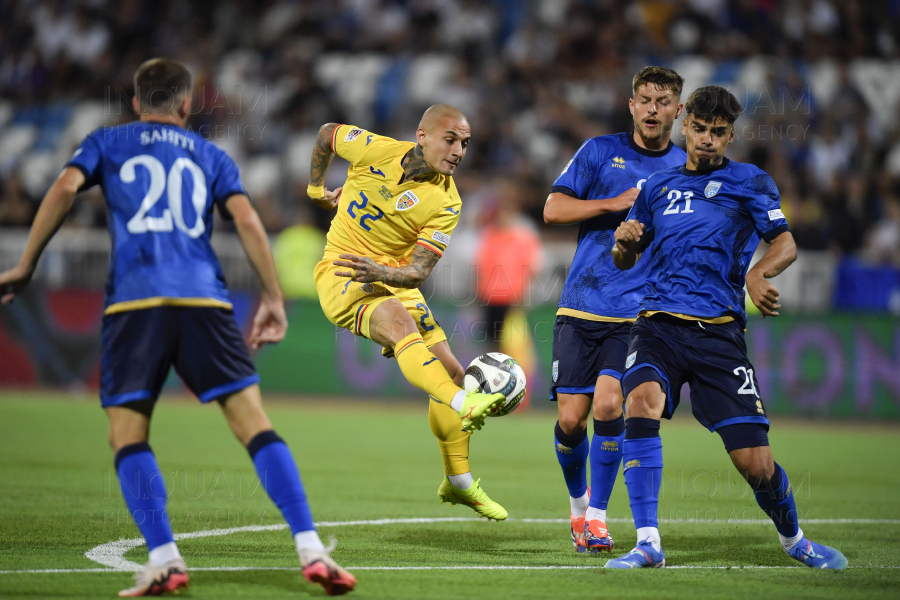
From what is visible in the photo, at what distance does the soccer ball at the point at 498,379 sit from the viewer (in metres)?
5.98

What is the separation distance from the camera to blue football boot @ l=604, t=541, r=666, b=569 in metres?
5.12

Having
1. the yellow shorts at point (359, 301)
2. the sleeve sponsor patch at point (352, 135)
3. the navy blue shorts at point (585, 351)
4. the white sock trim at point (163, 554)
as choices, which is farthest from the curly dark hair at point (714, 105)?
the white sock trim at point (163, 554)

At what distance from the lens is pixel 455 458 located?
6.34m

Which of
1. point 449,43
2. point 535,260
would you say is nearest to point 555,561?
point 535,260

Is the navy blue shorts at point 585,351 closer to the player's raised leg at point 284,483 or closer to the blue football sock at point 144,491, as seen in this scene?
the player's raised leg at point 284,483

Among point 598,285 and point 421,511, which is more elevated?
point 598,285

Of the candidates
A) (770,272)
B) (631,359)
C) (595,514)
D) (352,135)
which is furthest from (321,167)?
(770,272)

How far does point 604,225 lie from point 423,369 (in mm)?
1483

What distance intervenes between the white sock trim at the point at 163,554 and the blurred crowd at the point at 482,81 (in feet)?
40.8

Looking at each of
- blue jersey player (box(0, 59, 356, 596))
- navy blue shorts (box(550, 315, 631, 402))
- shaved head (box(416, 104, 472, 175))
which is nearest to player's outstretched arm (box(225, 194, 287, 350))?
blue jersey player (box(0, 59, 356, 596))

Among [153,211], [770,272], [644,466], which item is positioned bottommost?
[644,466]

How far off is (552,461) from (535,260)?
4754 millimetres

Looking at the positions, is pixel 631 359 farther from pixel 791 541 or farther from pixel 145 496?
pixel 145 496

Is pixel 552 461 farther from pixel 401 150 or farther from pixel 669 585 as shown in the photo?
pixel 669 585
